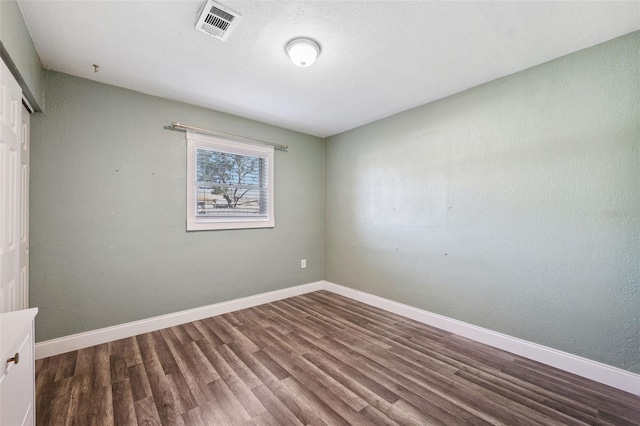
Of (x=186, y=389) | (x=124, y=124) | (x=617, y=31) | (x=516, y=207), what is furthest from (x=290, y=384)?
(x=617, y=31)

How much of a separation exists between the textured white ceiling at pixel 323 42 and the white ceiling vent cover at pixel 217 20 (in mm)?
45

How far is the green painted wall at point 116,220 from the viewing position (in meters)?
2.28

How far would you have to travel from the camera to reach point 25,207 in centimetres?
211

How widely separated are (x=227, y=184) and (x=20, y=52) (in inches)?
77.6

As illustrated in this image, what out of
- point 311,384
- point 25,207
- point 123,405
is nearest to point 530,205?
point 311,384

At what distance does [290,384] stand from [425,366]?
1.10m

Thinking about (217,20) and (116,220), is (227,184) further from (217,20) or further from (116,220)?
(217,20)

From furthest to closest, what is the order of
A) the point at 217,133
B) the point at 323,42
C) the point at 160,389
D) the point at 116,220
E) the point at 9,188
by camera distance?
the point at 217,133
the point at 116,220
the point at 323,42
the point at 160,389
the point at 9,188

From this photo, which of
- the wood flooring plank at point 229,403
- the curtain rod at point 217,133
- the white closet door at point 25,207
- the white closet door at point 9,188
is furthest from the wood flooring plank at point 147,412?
the curtain rod at point 217,133

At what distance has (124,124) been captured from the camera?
8.63ft

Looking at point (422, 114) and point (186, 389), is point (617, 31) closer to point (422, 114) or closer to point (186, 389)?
point (422, 114)

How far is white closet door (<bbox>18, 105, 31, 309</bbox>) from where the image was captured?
2021 millimetres

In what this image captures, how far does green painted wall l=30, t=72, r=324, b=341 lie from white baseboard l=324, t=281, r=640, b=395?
2162 millimetres

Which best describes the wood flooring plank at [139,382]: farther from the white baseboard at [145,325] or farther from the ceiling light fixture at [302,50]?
the ceiling light fixture at [302,50]
